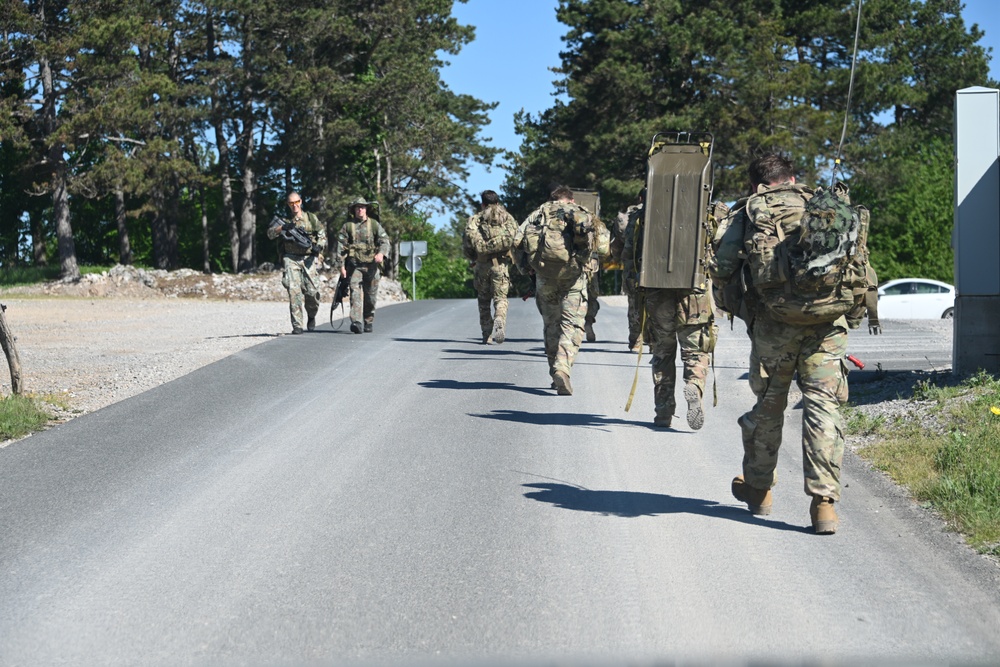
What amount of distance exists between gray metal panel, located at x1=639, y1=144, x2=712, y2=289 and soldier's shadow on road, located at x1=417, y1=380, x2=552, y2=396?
9.21ft

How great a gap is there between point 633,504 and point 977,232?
6.81 m

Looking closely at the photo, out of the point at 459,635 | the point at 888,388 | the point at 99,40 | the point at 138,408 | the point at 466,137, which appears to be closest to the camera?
the point at 459,635

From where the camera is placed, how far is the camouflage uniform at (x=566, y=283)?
442 inches

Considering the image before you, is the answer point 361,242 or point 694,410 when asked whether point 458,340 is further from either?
point 694,410

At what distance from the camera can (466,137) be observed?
58188 mm

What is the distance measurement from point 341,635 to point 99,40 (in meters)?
40.4

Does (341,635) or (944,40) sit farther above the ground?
(944,40)

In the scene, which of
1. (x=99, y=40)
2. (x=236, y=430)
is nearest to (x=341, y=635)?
(x=236, y=430)

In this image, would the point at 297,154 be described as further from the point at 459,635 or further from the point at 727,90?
the point at 459,635

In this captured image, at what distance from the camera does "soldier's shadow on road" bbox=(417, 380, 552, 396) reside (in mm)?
12039

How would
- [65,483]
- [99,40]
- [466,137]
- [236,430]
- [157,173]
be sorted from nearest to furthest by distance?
[65,483] → [236,430] → [99,40] → [157,173] → [466,137]

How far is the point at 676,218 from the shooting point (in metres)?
9.53

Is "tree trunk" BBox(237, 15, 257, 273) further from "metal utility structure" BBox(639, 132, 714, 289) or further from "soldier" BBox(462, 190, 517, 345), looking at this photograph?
"metal utility structure" BBox(639, 132, 714, 289)

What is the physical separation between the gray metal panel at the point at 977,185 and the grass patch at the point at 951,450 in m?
1.40
